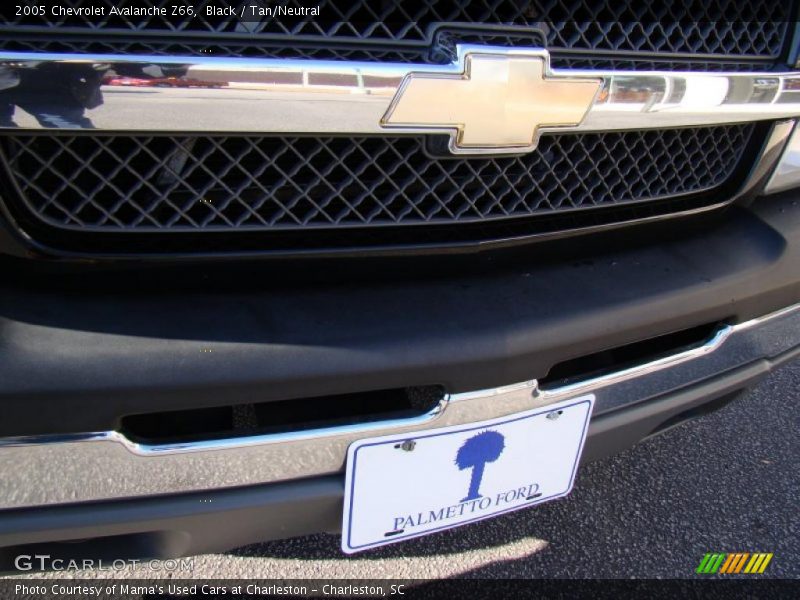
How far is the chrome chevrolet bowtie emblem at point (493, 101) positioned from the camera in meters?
0.94

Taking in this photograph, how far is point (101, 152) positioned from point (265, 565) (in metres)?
1.07

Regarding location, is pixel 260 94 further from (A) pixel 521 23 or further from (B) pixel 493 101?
(A) pixel 521 23

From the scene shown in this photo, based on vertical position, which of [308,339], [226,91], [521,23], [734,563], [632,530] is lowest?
[734,563]

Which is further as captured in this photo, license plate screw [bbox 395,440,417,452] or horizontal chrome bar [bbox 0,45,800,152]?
license plate screw [bbox 395,440,417,452]

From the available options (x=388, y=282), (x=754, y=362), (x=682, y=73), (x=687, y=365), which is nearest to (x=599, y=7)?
(x=682, y=73)

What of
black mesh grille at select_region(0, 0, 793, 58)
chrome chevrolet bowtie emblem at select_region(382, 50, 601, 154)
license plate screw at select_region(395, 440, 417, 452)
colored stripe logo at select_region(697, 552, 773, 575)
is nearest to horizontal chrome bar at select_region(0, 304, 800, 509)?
license plate screw at select_region(395, 440, 417, 452)

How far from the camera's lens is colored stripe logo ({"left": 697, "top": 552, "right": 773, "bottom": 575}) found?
1720mm

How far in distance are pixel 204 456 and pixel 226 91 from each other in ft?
1.66

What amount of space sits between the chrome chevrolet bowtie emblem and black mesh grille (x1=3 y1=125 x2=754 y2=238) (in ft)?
0.26

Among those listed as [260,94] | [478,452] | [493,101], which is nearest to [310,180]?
[260,94]

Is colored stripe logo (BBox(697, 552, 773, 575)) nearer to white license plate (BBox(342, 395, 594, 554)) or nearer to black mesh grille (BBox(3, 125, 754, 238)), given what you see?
white license plate (BBox(342, 395, 594, 554))

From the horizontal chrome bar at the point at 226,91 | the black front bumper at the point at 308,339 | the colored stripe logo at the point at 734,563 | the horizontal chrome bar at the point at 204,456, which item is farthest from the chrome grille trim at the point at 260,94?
the colored stripe logo at the point at 734,563

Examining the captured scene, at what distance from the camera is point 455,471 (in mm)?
1168

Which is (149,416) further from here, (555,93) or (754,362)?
(754,362)
